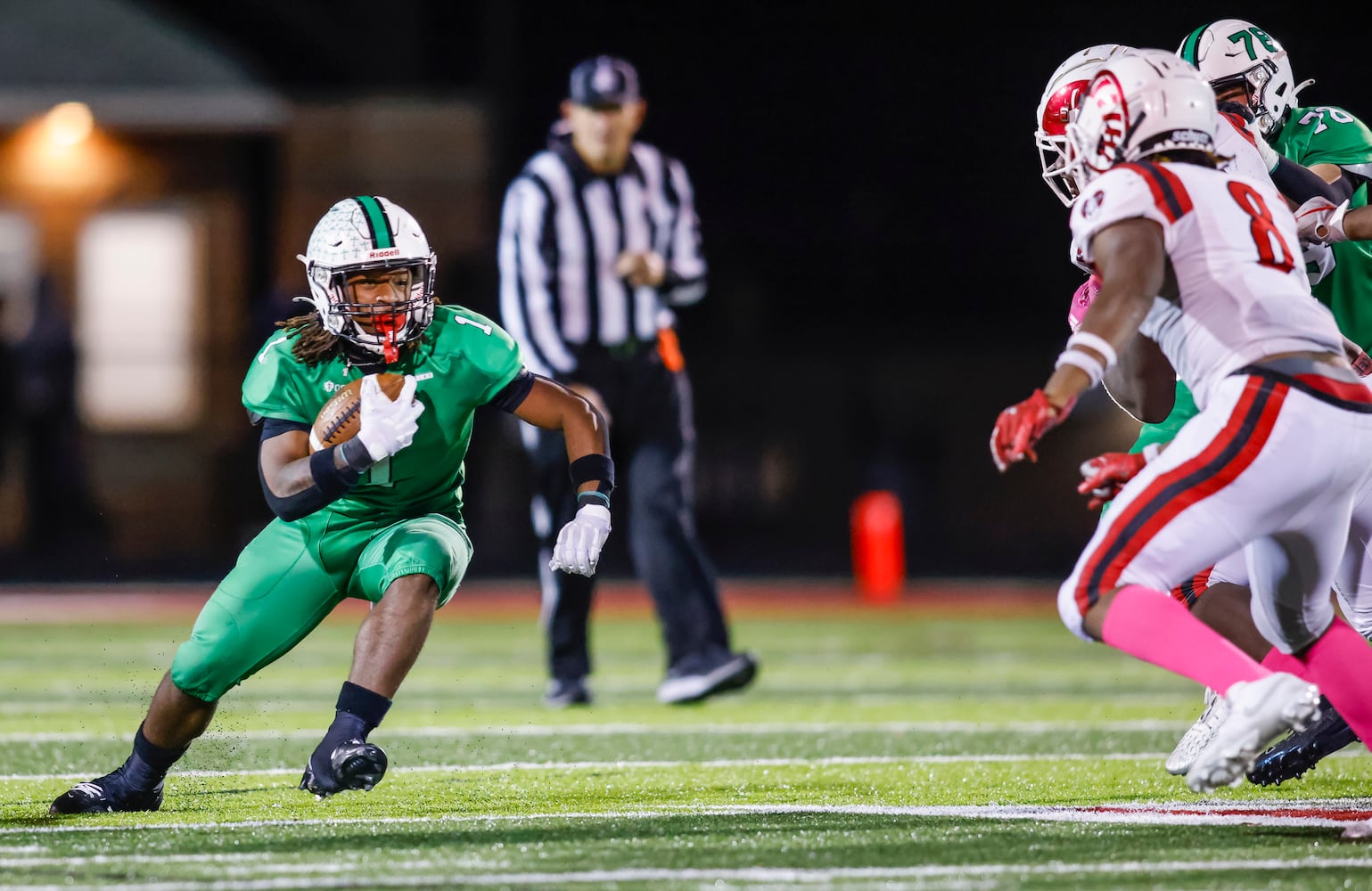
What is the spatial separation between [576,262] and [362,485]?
2407 mm

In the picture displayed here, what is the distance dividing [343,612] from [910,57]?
10.6 meters

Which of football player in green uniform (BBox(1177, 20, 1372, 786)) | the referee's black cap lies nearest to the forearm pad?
football player in green uniform (BBox(1177, 20, 1372, 786))

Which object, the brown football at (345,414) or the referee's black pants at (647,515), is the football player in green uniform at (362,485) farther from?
the referee's black pants at (647,515)

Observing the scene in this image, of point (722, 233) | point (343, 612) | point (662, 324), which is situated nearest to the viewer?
point (662, 324)

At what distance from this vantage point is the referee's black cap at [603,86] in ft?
19.9

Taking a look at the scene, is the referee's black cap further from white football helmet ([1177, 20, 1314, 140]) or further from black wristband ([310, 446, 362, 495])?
black wristband ([310, 446, 362, 495])

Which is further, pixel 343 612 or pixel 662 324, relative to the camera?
pixel 343 612


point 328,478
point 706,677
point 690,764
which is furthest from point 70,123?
point 328,478

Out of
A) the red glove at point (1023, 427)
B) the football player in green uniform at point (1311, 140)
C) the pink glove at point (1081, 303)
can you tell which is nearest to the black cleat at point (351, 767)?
the red glove at point (1023, 427)

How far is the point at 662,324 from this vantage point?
6.24 metres

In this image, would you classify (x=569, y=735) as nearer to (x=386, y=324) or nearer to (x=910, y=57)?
(x=386, y=324)

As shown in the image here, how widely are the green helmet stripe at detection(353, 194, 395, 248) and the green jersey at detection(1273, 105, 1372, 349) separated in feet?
6.62

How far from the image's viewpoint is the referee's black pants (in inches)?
232

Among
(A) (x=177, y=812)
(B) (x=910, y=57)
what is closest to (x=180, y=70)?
(B) (x=910, y=57)
